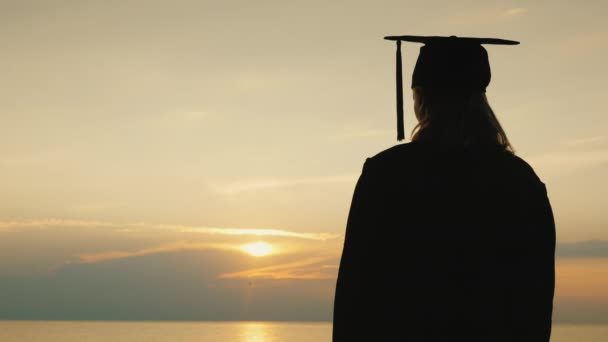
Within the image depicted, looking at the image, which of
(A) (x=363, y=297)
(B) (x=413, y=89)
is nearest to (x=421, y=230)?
(A) (x=363, y=297)

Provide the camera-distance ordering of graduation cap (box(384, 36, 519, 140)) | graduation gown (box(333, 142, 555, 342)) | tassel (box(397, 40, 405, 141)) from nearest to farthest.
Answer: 1. graduation gown (box(333, 142, 555, 342))
2. graduation cap (box(384, 36, 519, 140))
3. tassel (box(397, 40, 405, 141))

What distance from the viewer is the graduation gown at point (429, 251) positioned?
4.40 metres

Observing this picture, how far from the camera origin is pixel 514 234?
4.54 meters

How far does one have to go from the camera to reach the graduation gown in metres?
4.40

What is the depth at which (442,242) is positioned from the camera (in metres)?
4.43

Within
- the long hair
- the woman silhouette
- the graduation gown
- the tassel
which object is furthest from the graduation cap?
the graduation gown

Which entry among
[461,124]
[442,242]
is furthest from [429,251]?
[461,124]

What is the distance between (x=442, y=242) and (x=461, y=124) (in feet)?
1.90

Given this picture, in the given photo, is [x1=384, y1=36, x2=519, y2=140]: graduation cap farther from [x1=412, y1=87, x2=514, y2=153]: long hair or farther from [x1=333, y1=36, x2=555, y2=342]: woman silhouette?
[x1=333, y1=36, x2=555, y2=342]: woman silhouette

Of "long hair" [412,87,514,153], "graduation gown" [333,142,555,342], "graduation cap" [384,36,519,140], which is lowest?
"graduation gown" [333,142,555,342]

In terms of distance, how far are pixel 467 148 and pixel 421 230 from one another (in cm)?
45

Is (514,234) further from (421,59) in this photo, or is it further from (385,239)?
(421,59)

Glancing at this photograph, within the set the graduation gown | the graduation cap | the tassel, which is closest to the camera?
the graduation gown

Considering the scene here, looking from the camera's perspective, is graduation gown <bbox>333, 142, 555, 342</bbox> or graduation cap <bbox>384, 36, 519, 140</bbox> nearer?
graduation gown <bbox>333, 142, 555, 342</bbox>
